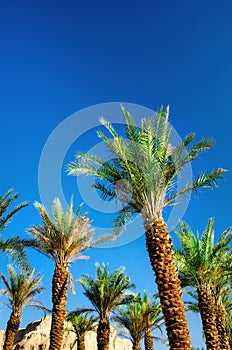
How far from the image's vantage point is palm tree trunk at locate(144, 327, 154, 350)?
26047 millimetres

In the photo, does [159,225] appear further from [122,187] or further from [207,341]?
[207,341]

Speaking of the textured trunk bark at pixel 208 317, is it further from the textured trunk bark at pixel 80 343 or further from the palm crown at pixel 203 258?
the textured trunk bark at pixel 80 343

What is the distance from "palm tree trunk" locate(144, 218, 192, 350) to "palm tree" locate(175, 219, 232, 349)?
21.4 ft

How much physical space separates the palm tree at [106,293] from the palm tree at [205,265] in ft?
19.0

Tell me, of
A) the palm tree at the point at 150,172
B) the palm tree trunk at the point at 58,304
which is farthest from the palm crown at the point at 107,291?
the palm tree at the point at 150,172

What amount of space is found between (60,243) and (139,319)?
11.2 meters

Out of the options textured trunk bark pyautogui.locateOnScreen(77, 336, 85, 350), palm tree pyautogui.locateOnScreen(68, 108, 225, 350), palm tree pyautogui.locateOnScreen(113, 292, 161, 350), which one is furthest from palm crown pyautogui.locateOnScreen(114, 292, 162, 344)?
palm tree pyautogui.locateOnScreen(68, 108, 225, 350)

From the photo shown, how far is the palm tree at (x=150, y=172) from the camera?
37.9ft

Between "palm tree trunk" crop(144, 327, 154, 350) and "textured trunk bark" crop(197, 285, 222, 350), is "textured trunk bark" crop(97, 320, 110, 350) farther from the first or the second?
"textured trunk bark" crop(197, 285, 222, 350)

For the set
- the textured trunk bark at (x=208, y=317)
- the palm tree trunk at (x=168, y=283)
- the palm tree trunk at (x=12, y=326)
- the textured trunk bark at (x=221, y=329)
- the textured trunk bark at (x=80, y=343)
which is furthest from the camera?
the textured trunk bark at (x=80, y=343)

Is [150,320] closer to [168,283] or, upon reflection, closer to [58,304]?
[58,304]

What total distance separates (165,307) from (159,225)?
9.01ft

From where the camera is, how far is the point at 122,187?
13281 mm

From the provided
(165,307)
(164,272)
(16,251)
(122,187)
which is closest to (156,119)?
(122,187)
